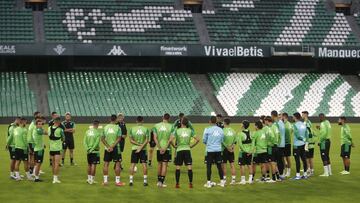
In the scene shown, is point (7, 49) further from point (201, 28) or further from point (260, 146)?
point (260, 146)

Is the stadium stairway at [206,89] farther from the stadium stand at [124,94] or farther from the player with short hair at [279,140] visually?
the player with short hair at [279,140]

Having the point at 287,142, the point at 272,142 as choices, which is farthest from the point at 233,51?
the point at 272,142

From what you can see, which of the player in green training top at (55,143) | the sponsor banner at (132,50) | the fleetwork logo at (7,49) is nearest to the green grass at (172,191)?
the player in green training top at (55,143)

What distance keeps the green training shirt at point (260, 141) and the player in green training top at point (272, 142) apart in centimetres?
20

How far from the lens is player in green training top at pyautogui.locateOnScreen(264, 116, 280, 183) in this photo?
24234 millimetres

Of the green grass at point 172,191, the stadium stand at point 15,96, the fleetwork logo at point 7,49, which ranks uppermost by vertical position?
the fleetwork logo at point 7,49

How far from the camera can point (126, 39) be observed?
65.5 metres

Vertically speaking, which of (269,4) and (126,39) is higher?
(269,4)

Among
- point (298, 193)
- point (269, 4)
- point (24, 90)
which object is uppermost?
point (269, 4)

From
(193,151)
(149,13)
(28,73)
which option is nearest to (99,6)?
(149,13)

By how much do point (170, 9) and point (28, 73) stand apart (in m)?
15.4

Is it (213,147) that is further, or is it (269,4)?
(269,4)

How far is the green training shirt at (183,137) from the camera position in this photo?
2244 cm

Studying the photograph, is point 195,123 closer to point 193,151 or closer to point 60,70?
point 60,70
